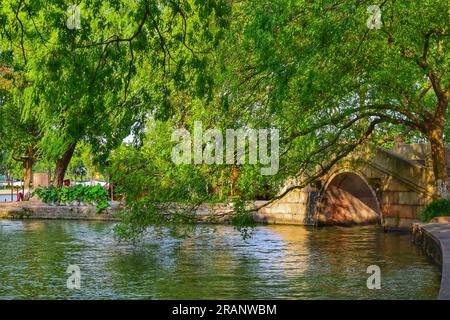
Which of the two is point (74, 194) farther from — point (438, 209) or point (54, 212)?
point (438, 209)

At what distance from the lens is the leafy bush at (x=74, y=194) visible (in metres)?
38.4

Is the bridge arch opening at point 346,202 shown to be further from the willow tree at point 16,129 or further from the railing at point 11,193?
the railing at point 11,193

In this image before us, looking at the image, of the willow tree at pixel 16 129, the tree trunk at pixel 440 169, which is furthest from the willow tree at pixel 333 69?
the willow tree at pixel 16 129

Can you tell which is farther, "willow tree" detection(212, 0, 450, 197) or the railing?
the railing

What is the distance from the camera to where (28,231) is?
30.1 metres

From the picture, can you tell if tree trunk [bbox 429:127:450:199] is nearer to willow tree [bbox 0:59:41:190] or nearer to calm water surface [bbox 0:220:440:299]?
calm water surface [bbox 0:220:440:299]

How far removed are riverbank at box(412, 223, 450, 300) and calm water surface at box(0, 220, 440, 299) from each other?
333 millimetres

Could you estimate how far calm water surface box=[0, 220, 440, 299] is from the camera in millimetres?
15328

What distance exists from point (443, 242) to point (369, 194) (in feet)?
56.2

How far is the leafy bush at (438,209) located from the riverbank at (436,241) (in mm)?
517

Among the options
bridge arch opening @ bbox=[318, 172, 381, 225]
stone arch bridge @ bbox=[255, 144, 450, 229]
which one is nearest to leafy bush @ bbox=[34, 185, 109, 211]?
stone arch bridge @ bbox=[255, 144, 450, 229]

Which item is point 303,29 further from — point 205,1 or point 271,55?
point 205,1

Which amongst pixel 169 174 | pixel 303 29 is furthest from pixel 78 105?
pixel 169 174
